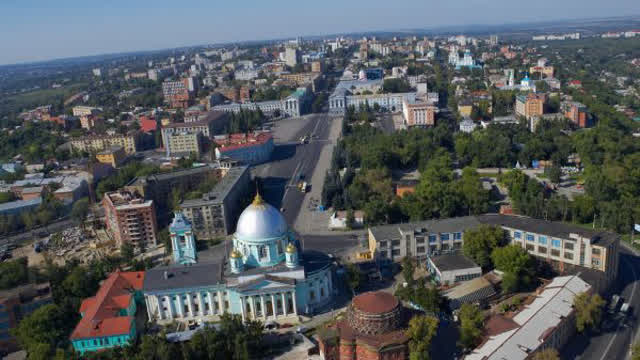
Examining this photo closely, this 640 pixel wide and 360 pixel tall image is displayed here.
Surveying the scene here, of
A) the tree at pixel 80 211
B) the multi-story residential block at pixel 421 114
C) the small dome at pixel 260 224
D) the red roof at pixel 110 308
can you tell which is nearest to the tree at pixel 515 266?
the small dome at pixel 260 224

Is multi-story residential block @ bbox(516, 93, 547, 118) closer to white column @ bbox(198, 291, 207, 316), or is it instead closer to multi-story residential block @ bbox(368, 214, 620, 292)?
multi-story residential block @ bbox(368, 214, 620, 292)

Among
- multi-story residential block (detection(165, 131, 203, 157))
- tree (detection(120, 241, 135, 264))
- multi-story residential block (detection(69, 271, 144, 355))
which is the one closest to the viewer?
multi-story residential block (detection(69, 271, 144, 355))

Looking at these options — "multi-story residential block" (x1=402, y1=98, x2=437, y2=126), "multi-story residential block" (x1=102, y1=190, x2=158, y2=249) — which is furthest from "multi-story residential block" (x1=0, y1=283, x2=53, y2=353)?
"multi-story residential block" (x1=402, y1=98, x2=437, y2=126)

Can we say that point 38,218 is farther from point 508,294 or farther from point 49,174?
point 508,294

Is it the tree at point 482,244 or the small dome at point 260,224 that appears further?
the tree at point 482,244

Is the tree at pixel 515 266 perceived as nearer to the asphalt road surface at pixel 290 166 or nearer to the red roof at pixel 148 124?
the asphalt road surface at pixel 290 166

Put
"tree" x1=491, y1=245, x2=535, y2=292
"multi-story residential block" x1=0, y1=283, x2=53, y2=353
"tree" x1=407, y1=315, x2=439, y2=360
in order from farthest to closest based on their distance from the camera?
"tree" x1=491, y1=245, x2=535, y2=292 → "multi-story residential block" x1=0, y1=283, x2=53, y2=353 → "tree" x1=407, y1=315, x2=439, y2=360

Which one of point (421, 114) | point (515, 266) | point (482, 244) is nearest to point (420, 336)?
point (515, 266)
